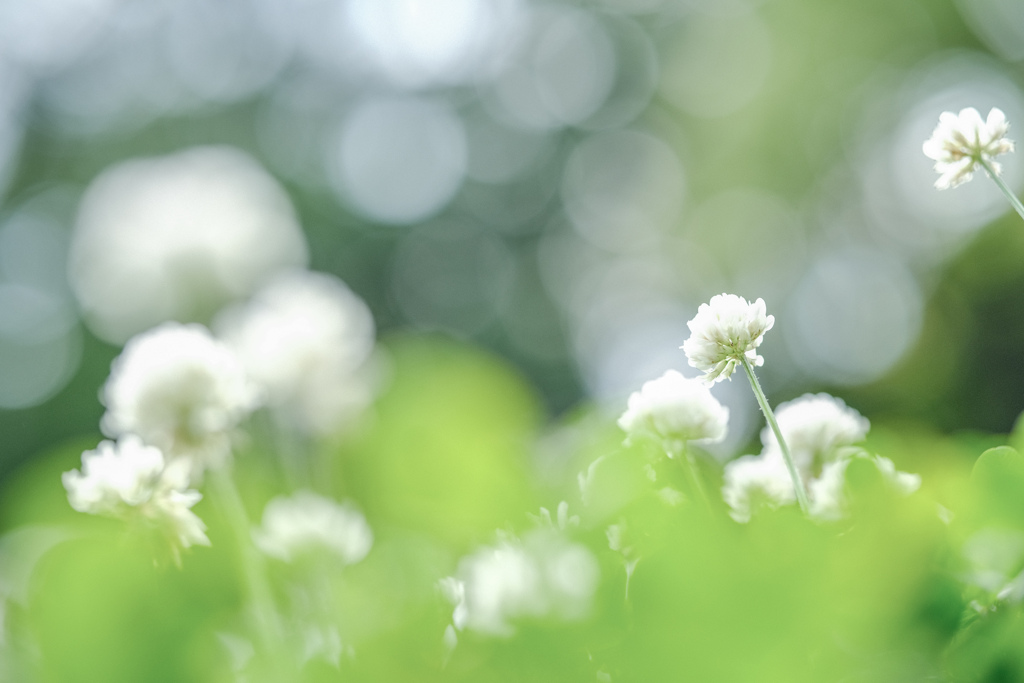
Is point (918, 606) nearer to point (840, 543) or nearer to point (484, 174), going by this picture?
point (840, 543)

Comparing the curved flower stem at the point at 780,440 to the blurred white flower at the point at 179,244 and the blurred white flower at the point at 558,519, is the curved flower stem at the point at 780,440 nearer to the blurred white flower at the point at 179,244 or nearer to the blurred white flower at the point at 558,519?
the blurred white flower at the point at 558,519

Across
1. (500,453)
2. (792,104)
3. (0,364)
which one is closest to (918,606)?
(500,453)

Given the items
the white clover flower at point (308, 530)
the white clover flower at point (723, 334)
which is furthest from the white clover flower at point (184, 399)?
the white clover flower at point (723, 334)

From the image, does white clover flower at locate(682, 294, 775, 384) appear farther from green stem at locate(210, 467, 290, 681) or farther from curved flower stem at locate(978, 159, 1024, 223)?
green stem at locate(210, 467, 290, 681)

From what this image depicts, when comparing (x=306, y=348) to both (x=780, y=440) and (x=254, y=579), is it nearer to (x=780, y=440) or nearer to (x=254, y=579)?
(x=254, y=579)

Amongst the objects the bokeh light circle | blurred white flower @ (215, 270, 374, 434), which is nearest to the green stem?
blurred white flower @ (215, 270, 374, 434)
